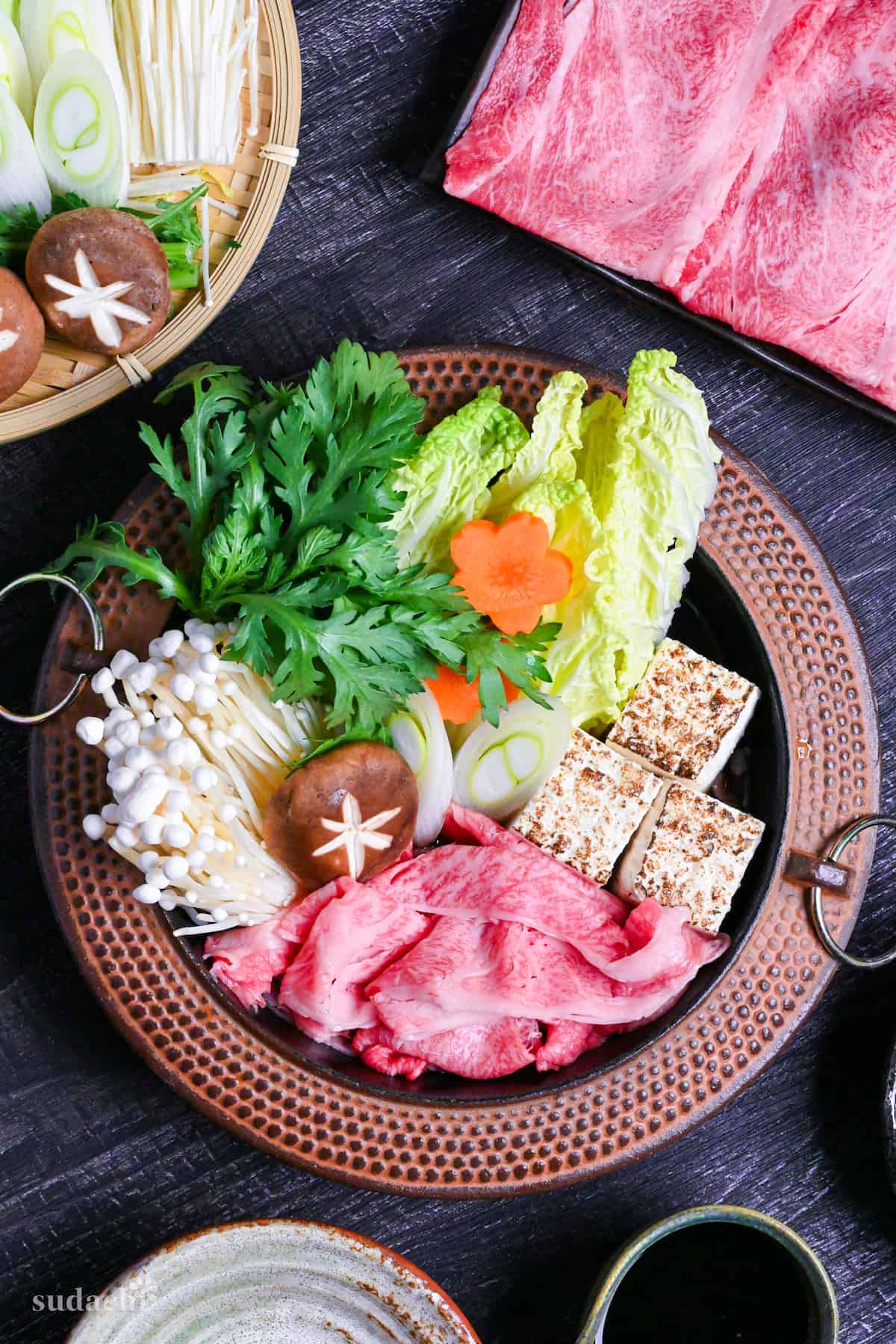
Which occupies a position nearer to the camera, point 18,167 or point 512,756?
point 18,167

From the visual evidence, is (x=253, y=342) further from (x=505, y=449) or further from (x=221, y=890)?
(x=221, y=890)

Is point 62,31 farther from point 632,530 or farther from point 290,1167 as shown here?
point 290,1167

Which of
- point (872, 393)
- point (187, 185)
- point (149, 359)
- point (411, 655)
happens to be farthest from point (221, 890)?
point (872, 393)

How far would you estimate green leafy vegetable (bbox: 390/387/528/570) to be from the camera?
7.39 ft

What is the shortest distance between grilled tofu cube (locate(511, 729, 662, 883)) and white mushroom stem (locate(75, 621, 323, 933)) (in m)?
0.52

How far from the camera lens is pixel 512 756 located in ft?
7.64

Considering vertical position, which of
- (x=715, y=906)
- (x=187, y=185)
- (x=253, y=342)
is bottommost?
(x=715, y=906)

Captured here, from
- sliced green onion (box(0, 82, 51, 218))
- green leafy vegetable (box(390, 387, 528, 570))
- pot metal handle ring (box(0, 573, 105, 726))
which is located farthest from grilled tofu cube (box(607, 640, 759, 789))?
sliced green onion (box(0, 82, 51, 218))

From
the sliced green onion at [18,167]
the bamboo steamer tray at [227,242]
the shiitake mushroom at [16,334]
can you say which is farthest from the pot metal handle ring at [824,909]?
the sliced green onion at [18,167]

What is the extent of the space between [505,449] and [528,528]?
207 millimetres

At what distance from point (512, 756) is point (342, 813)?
42 cm

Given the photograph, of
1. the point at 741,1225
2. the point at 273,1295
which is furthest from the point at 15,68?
the point at 741,1225

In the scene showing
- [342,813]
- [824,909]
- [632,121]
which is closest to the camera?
[342,813]

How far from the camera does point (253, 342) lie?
100 inches
